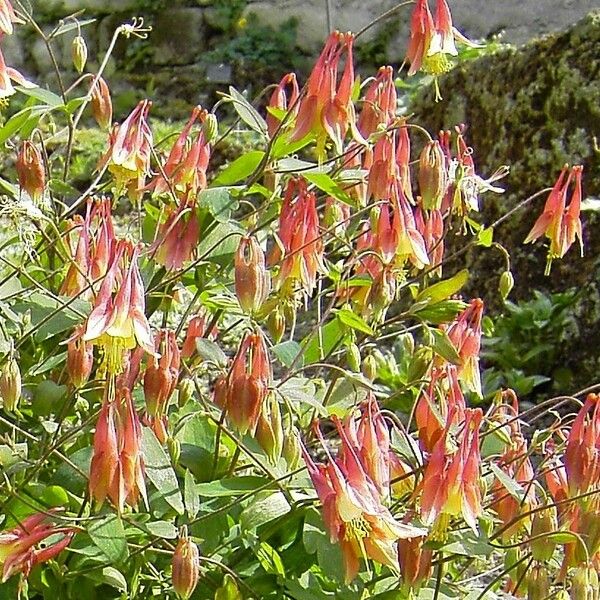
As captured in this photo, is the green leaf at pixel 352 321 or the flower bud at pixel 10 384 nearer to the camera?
the flower bud at pixel 10 384

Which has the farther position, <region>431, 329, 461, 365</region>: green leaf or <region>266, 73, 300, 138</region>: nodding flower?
<region>266, 73, 300, 138</region>: nodding flower

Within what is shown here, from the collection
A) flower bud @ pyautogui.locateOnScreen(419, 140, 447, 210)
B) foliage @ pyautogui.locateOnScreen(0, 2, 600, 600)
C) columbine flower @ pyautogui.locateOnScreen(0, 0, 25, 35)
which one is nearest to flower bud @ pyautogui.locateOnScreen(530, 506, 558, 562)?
foliage @ pyautogui.locateOnScreen(0, 2, 600, 600)

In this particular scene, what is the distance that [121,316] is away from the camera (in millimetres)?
1123

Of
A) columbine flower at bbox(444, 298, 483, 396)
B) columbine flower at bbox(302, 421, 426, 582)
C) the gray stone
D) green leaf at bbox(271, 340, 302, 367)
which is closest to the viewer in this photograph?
columbine flower at bbox(302, 421, 426, 582)

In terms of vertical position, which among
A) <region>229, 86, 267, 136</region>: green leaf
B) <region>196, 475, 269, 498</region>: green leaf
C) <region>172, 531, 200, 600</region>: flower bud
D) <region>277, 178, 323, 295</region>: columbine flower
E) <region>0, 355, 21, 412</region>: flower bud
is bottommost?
<region>196, 475, 269, 498</region>: green leaf

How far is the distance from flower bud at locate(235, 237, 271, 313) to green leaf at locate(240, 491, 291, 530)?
0.66 ft

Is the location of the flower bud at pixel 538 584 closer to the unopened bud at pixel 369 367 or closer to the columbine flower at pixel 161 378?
the unopened bud at pixel 369 367

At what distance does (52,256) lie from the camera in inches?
61.6

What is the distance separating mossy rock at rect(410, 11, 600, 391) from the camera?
3184mm

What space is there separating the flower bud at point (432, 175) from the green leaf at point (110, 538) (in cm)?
53

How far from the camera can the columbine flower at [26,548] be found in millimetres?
1203

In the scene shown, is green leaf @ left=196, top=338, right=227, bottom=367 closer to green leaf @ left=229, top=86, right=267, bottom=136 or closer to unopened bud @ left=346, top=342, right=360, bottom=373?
unopened bud @ left=346, top=342, right=360, bottom=373

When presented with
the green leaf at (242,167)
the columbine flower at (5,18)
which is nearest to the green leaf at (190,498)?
the green leaf at (242,167)

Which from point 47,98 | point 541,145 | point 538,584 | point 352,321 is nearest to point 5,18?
point 47,98
